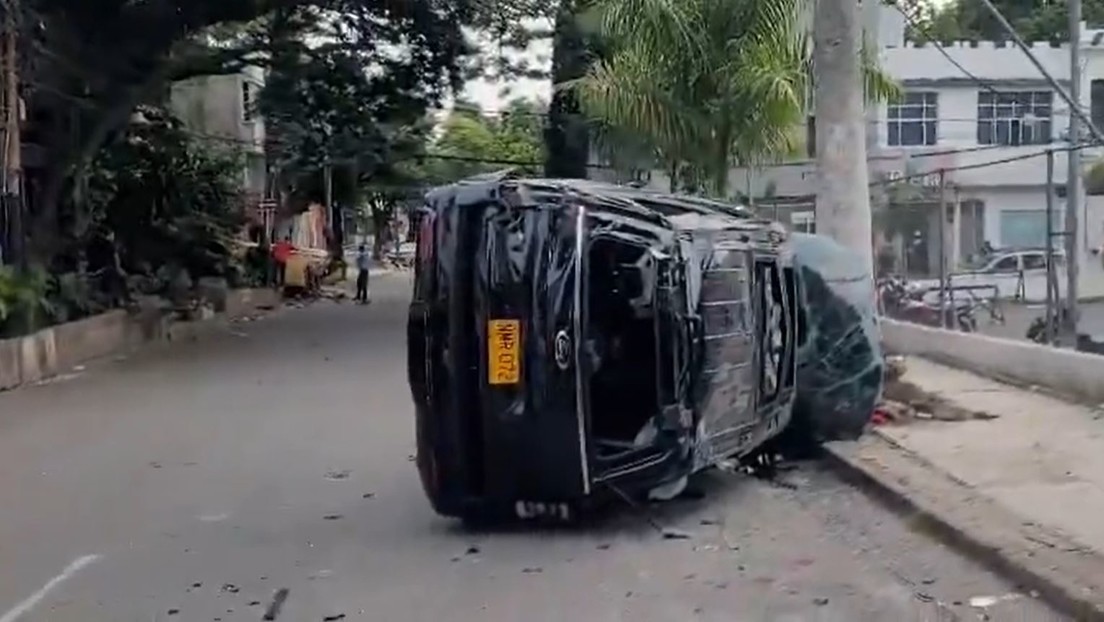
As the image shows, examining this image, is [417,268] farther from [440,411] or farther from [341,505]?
[341,505]

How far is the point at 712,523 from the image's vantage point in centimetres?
957

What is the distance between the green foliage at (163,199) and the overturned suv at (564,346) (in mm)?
21776

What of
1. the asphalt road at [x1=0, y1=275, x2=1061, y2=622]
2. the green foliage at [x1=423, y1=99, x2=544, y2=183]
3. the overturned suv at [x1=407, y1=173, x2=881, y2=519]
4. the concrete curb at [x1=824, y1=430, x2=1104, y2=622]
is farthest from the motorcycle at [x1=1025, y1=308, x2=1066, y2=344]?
the green foliage at [x1=423, y1=99, x2=544, y2=183]

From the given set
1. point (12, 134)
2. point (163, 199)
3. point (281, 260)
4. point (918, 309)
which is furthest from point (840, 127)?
point (281, 260)

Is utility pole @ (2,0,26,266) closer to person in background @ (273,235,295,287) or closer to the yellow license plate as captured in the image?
the yellow license plate

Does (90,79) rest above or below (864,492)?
above

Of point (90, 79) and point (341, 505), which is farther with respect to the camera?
point (90, 79)

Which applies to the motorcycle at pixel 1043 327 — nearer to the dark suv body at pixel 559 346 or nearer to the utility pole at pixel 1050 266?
the utility pole at pixel 1050 266

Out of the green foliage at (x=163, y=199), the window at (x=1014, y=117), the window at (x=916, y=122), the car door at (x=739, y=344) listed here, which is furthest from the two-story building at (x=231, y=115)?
the car door at (x=739, y=344)

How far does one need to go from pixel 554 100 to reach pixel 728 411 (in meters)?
23.9

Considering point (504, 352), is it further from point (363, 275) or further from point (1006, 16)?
point (363, 275)

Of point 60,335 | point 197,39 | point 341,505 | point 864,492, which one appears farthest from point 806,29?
point 197,39

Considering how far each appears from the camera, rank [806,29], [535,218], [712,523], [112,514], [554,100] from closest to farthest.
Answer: [535,218] → [712,523] → [112,514] → [806,29] → [554,100]

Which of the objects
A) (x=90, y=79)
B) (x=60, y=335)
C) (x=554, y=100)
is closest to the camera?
(x=60, y=335)
